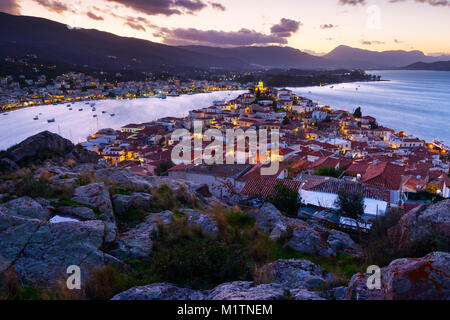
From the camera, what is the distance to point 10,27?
17012 cm

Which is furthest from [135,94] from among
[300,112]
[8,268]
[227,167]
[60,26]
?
[60,26]

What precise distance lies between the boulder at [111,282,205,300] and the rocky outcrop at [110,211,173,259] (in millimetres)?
1039

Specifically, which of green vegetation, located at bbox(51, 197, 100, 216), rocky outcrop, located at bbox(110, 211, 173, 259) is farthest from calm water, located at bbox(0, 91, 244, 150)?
rocky outcrop, located at bbox(110, 211, 173, 259)

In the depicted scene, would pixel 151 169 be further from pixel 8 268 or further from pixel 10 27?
pixel 10 27

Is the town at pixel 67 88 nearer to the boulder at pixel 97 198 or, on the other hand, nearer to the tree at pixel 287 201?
the tree at pixel 287 201

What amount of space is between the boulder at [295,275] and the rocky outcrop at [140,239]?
152 cm

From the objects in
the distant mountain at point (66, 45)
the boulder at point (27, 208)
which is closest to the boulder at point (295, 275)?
the boulder at point (27, 208)

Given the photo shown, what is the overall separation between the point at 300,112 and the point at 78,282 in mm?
54737

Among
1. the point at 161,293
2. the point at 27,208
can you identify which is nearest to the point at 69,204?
the point at 27,208

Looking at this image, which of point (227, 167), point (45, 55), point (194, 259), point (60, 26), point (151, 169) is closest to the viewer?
point (194, 259)

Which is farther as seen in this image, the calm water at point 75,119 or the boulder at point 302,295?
the calm water at point 75,119

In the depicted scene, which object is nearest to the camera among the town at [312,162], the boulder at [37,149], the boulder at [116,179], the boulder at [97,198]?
the boulder at [97,198]

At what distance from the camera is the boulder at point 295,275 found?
2773 millimetres

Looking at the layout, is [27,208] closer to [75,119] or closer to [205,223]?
[205,223]
